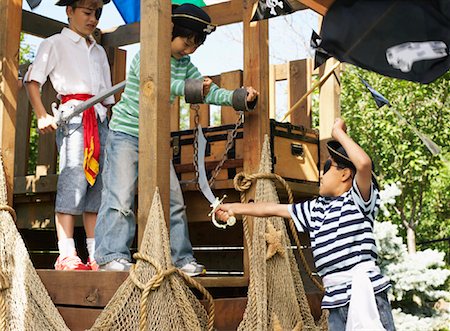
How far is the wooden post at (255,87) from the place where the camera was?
4.21m

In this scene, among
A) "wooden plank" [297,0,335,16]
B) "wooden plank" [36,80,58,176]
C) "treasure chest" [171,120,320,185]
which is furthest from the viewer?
"wooden plank" [36,80,58,176]

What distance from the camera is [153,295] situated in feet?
11.1

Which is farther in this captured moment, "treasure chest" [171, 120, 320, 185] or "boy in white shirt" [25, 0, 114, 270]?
"treasure chest" [171, 120, 320, 185]

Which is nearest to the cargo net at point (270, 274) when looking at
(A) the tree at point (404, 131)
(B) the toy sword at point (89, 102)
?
(B) the toy sword at point (89, 102)

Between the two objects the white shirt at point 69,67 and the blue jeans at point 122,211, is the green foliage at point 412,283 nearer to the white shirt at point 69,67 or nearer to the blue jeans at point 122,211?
the white shirt at point 69,67

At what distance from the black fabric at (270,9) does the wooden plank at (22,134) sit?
256 centimetres

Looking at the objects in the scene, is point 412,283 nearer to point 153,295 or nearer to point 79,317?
point 79,317

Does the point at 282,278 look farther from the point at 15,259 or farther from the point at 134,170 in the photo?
the point at 15,259

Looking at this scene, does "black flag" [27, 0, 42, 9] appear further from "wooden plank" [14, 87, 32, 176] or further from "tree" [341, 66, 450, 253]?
"tree" [341, 66, 450, 253]

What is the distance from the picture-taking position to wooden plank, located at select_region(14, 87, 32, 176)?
19.5 ft

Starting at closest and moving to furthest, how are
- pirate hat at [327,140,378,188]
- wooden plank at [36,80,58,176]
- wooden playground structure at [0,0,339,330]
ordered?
pirate hat at [327,140,378,188]
wooden playground structure at [0,0,339,330]
wooden plank at [36,80,58,176]

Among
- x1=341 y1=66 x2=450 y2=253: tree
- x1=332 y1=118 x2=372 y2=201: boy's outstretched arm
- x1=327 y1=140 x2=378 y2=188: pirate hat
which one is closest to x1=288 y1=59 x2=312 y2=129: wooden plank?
x1=327 y1=140 x2=378 y2=188: pirate hat

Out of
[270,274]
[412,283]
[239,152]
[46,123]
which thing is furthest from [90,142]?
[412,283]

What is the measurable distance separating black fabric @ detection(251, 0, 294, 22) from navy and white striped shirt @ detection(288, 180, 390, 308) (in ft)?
4.24
